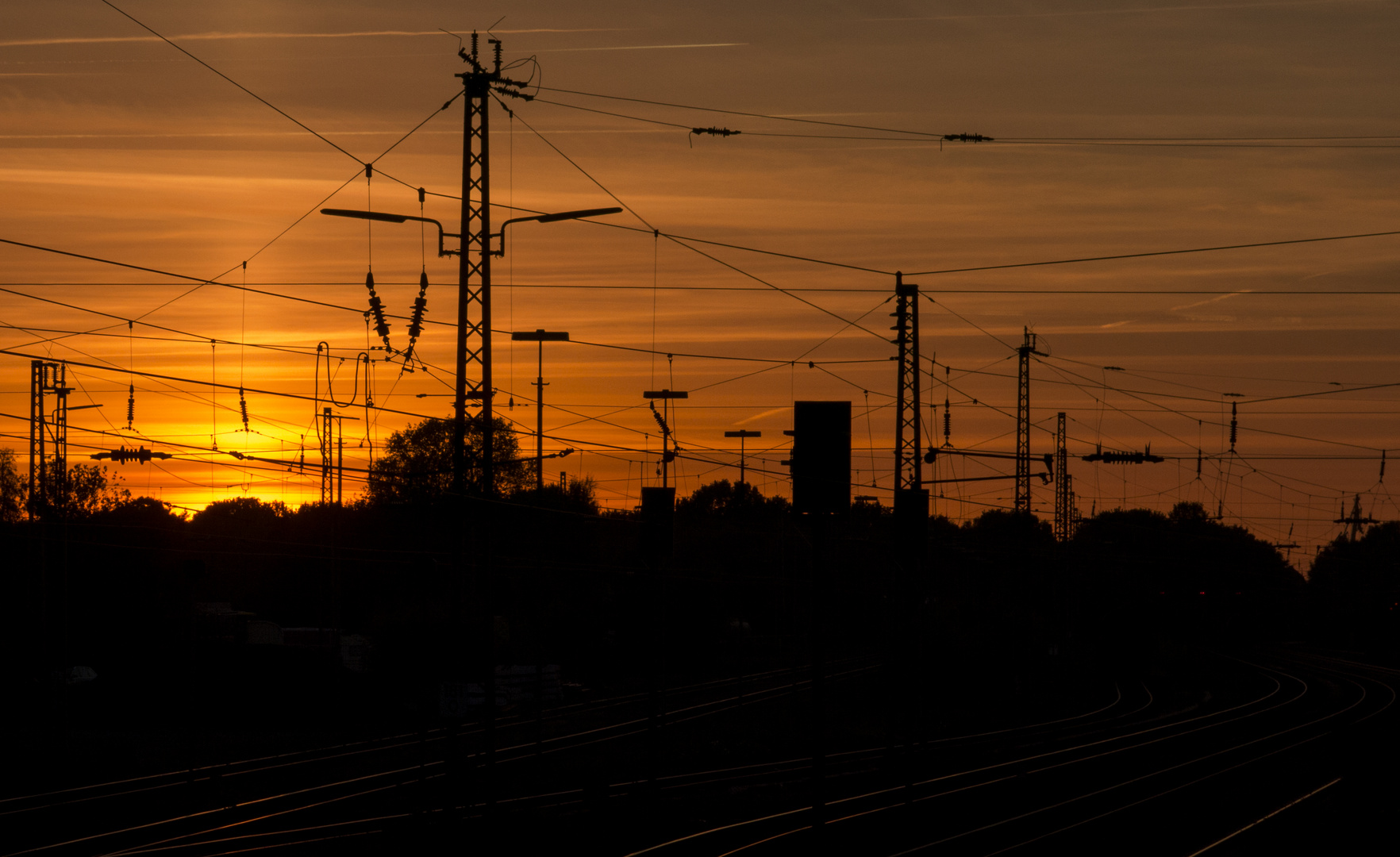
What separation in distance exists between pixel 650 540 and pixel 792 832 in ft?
46.8

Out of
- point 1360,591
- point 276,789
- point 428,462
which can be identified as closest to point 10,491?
point 428,462

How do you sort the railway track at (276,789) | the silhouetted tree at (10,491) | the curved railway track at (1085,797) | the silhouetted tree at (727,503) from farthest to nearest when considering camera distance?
the silhouetted tree at (727,503) → the silhouetted tree at (10,491) → the railway track at (276,789) → the curved railway track at (1085,797)

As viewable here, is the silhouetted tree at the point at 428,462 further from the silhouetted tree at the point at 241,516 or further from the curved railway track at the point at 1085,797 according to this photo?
the curved railway track at the point at 1085,797

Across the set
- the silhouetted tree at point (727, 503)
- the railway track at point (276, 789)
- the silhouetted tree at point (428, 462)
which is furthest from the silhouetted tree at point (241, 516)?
the railway track at point (276, 789)

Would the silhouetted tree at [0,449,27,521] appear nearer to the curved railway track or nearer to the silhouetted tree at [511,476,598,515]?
the silhouetted tree at [511,476,598,515]

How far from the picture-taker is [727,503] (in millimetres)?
173750

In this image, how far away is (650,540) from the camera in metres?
38.8

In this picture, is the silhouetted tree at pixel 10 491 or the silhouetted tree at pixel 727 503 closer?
the silhouetted tree at pixel 10 491

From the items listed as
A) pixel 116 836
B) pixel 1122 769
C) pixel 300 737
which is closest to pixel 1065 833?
pixel 1122 769

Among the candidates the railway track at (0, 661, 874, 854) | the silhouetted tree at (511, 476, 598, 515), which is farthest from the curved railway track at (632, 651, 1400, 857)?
the silhouetted tree at (511, 476, 598, 515)

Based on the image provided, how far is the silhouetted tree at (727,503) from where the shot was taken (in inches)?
5965

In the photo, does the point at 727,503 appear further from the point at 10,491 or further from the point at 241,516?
the point at 10,491

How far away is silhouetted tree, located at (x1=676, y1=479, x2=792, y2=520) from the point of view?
497ft

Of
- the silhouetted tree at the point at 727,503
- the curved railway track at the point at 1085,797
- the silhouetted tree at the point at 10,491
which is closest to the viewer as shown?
the curved railway track at the point at 1085,797
